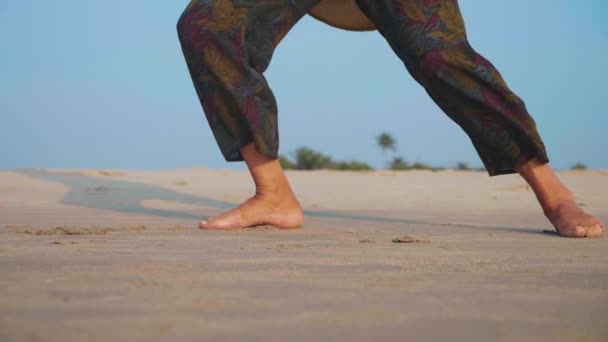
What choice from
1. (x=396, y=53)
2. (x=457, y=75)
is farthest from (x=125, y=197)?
(x=457, y=75)

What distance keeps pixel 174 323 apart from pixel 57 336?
6.0 inches

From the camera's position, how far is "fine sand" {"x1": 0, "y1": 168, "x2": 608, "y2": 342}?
1.00m

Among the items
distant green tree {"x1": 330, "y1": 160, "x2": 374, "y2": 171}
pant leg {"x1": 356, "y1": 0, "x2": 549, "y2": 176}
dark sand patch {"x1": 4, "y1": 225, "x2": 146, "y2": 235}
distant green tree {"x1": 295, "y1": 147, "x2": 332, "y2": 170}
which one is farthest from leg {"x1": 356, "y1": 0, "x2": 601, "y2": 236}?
distant green tree {"x1": 295, "y1": 147, "x2": 332, "y2": 170}

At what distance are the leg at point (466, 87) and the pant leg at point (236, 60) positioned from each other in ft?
1.27

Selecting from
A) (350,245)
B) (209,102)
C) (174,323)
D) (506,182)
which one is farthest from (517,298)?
(506,182)

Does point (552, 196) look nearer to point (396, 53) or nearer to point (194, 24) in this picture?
point (396, 53)

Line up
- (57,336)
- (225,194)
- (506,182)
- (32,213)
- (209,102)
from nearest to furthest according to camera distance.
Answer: (57,336) → (209,102) → (32,213) → (225,194) → (506,182)

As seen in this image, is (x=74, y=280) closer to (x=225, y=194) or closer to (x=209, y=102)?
(x=209, y=102)

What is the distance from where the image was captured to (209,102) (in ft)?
9.37

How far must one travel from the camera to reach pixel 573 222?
104 inches

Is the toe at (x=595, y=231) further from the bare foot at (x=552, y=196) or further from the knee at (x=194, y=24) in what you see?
the knee at (x=194, y=24)

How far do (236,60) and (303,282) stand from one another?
1.58m

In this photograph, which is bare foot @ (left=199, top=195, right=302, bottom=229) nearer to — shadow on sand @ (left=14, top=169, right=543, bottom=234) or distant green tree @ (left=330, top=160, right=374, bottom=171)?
shadow on sand @ (left=14, top=169, right=543, bottom=234)

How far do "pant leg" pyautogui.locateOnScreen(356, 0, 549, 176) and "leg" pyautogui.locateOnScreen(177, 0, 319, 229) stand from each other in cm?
38
